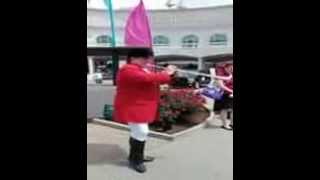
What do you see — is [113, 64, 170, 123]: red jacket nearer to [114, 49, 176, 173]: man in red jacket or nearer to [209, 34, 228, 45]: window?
[114, 49, 176, 173]: man in red jacket

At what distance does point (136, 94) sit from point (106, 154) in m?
1.34

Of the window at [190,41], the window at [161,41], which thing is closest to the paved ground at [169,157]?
the window at [190,41]

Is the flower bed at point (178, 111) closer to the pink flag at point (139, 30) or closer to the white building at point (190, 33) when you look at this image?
the pink flag at point (139, 30)

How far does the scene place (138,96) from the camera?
5949 mm

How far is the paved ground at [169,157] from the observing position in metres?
5.89

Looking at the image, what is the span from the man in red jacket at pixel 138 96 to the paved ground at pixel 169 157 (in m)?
0.30

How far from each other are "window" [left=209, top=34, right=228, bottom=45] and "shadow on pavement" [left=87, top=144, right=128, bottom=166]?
3613cm

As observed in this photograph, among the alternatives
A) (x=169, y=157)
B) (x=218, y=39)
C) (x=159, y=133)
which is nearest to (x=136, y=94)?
(x=169, y=157)

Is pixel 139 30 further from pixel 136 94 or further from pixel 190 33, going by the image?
pixel 190 33

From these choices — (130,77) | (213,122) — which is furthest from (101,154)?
(213,122)
